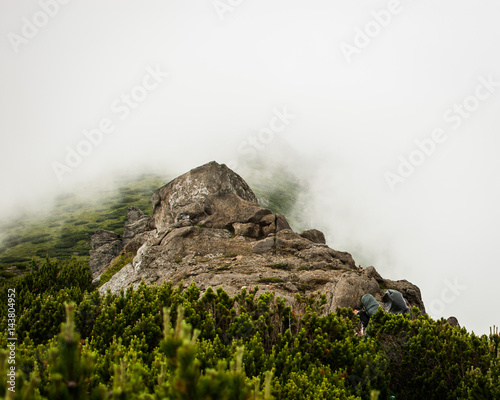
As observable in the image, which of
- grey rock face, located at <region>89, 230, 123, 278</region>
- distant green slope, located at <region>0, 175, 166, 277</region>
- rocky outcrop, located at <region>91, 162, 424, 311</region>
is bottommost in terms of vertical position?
distant green slope, located at <region>0, 175, 166, 277</region>

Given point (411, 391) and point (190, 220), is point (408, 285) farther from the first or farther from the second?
point (190, 220)

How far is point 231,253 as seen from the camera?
65.4 ft

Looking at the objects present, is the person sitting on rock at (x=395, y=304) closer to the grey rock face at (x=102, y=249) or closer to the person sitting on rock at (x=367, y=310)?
the person sitting on rock at (x=367, y=310)

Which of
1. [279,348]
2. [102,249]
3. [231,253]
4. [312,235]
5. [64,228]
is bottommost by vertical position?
[64,228]

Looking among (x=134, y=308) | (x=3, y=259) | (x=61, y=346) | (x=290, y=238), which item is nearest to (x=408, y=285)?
(x=290, y=238)

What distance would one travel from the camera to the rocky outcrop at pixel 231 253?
14930mm

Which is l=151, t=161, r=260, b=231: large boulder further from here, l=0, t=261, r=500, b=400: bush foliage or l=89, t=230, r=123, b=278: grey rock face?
l=0, t=261, r=500, b=400: bush foliage

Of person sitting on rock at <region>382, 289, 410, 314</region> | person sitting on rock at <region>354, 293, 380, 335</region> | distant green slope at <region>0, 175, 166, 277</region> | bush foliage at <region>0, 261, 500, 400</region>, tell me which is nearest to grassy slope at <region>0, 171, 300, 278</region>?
distant green slope at <region>0, 175, 166, 277</region>

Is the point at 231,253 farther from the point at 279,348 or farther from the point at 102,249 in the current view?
the point at 102,249

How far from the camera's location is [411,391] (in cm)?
725

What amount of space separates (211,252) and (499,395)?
16055 mm

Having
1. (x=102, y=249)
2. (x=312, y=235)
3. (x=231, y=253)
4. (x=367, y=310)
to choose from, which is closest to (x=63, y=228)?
(x=102, y=249)

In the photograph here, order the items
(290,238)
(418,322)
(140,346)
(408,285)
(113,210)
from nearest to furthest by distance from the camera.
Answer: (140,346) → (418,322) → (408,285) → (290,238) → (113,210)

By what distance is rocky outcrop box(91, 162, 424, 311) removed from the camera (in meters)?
14.9
